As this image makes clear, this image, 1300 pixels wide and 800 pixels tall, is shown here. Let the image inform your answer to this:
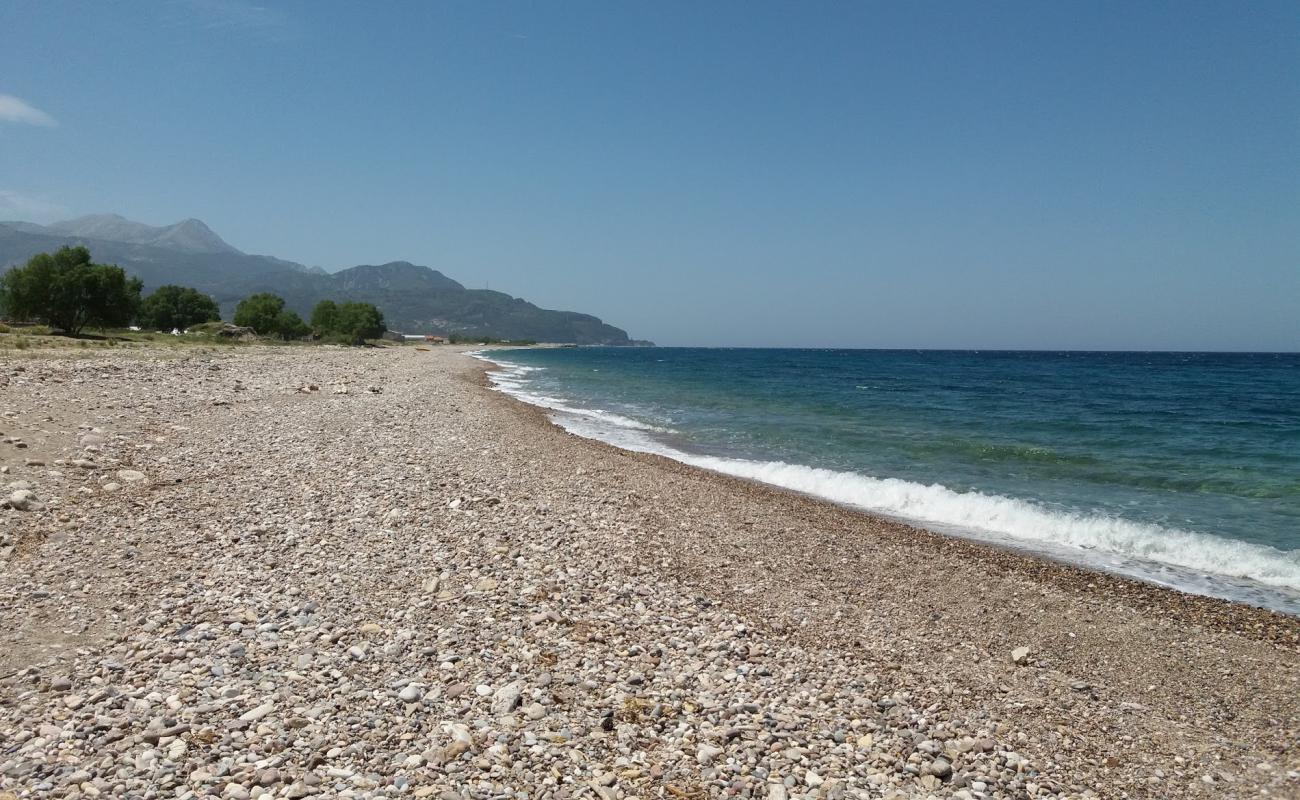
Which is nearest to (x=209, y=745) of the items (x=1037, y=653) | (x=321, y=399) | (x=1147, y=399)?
(x=1037, y=653)

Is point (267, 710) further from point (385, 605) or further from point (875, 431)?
point (875, 431)

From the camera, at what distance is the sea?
12312 millimetres

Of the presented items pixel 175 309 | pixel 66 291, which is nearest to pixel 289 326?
pixel 175 309

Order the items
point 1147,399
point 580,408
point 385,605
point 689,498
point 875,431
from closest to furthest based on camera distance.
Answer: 1. point 385,605
2. point 689,498
3. point 875,431
4. point 580,408
5. point 1147,399

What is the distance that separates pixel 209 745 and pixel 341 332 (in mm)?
139362

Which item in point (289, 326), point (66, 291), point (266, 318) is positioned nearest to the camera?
point (66, 291)

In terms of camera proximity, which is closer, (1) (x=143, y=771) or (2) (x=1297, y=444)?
(1) (x=143, y=771)

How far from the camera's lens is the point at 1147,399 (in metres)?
43.7

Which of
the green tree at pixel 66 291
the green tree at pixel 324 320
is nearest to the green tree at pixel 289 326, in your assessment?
the green tree at pixel 324 320

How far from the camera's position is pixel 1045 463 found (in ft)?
68.4

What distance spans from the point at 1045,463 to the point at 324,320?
139m

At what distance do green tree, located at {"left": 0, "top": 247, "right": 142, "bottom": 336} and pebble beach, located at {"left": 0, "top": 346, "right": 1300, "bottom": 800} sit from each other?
195 ft

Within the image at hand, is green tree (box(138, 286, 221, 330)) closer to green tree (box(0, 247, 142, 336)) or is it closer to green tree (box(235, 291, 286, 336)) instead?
green tree (box(235, 291, 286, 336))

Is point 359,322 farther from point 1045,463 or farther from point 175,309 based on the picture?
point 1045,463
